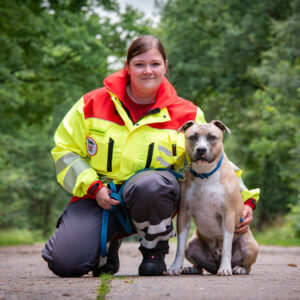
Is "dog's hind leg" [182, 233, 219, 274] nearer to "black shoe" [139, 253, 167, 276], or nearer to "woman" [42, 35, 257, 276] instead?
"woman" [42, 35, 257, 276]

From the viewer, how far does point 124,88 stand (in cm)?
491

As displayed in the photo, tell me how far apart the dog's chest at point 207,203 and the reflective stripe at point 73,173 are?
97 cm

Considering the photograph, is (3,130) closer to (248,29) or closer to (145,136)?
(248,29)

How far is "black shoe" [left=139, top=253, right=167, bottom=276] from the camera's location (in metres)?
4.40

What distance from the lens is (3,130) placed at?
16109mm

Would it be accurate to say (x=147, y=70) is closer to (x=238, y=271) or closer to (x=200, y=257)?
(x=200, y=257)

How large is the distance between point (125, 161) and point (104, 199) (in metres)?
0.39

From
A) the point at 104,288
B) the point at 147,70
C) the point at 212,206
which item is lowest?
the point at 104,288

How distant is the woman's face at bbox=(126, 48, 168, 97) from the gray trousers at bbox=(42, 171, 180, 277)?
0.86 metres

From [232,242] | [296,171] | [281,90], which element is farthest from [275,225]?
[232,242]

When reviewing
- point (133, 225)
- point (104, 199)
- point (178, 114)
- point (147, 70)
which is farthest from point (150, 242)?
point (147, 70)

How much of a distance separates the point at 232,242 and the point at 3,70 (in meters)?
8.60

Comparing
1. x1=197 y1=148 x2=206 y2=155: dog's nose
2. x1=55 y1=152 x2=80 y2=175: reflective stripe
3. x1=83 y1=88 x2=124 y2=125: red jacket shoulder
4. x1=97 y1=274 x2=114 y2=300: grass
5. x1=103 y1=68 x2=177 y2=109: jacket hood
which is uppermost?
x1=103 y1=68 x2=177 y2=109: jacket hood

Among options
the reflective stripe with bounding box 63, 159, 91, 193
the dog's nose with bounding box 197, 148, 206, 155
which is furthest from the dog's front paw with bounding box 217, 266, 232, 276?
the reflective stripe with bounding box 63, 159, 91, 193
